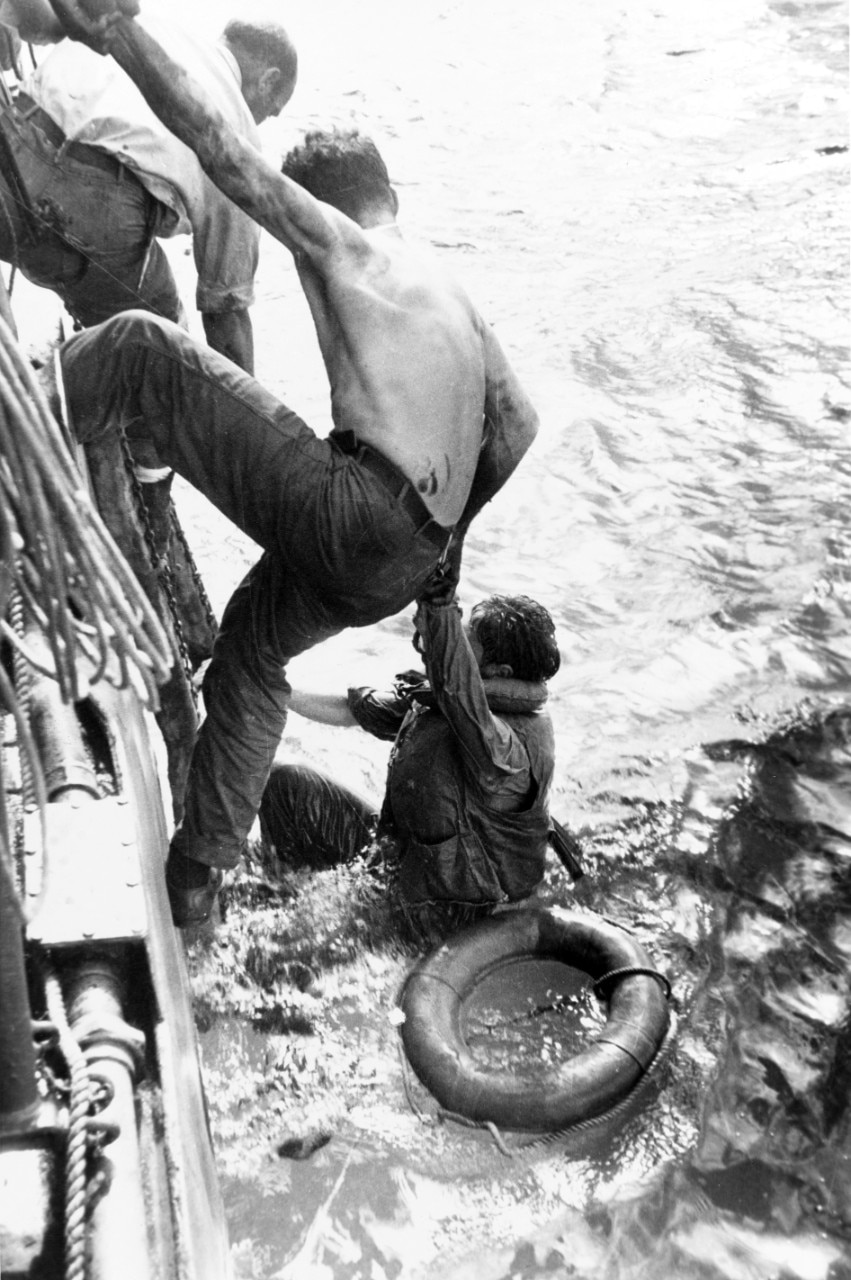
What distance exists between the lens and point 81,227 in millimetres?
3848

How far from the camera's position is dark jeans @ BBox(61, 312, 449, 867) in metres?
3.15

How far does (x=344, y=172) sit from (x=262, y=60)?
2.90 ft

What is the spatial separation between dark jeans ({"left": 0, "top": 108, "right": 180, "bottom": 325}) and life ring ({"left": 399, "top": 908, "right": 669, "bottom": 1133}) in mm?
2166

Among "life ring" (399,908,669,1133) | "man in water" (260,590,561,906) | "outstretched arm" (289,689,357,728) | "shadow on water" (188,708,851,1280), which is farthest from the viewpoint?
"outstretched arm" (289,689,357,728)

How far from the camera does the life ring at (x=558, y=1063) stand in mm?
3717

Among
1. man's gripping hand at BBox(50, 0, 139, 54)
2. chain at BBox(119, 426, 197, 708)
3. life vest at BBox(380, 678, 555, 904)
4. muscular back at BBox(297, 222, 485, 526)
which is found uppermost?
man's gripping hand at BBox(50, 0, 139, 54)

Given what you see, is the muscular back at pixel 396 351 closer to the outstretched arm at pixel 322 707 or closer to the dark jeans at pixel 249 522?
the dark jeans at pixel 249 522

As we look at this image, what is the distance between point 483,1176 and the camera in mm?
3656

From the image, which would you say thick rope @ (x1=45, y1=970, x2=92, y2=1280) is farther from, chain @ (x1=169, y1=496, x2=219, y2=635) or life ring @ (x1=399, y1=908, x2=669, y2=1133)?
chain @ (x1=169, y1=496, x2=219, y2=635)

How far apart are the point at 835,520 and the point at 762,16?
7.90 m

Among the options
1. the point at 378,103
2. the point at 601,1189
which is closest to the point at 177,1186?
the point at 601,1189

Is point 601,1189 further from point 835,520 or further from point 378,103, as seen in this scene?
point 378,103

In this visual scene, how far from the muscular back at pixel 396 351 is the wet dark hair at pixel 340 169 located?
97mm

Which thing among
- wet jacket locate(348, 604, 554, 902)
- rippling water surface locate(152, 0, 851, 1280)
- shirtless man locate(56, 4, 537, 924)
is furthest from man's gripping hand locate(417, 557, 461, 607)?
rippling water surface locate(152, 0, 851, 1280)
